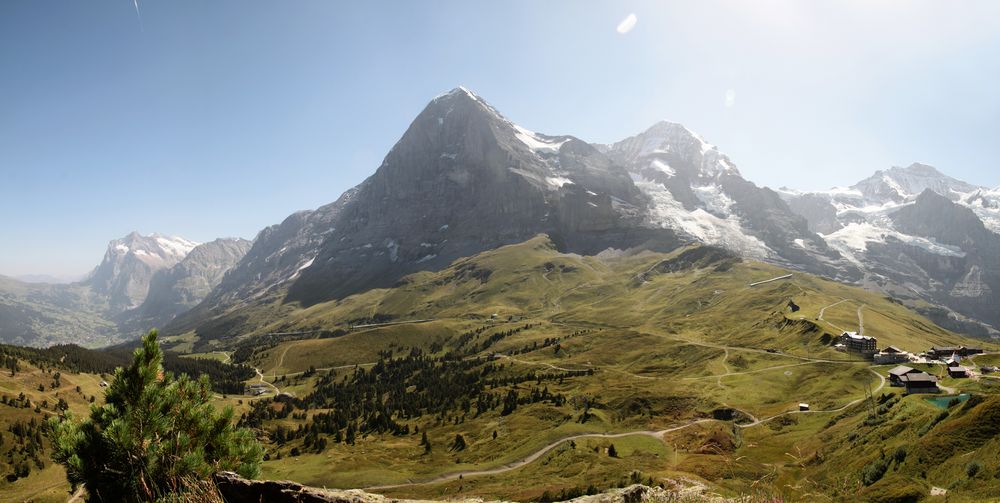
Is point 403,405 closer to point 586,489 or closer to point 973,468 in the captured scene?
point 586,489

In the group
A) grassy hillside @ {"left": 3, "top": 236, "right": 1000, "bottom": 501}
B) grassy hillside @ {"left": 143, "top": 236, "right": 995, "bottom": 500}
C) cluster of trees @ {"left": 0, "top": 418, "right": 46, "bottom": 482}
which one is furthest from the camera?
cluster of trees @ {"left": 0, "top": 418, "right": 46, "bottom": 482}

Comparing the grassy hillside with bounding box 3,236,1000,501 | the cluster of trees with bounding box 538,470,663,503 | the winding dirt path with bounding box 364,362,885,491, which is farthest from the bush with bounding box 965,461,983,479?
the winding dirt path with bounding box 364,362,885,491

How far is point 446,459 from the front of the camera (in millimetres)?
107188

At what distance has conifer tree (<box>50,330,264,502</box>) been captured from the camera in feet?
34.8

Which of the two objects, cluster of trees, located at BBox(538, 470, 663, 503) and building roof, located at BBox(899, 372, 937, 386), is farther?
building roof, located at BBox(899, 372, 937, 386)

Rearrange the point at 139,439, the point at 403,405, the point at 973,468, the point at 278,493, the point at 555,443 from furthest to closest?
1. the point at 403,405
2. the point at 555,443
3. the point at 973,468
4. the point at 278,493
5. the point at 139,439

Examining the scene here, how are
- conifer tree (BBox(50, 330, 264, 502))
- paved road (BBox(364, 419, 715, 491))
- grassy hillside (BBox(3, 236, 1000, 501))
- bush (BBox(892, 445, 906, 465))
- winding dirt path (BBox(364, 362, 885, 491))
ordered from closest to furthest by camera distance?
conifer tree (BBox(50, 330, 264, 502)), bush (BBox(892, 445, 906, 465)), grassy hillside (BBox(3, 236, 1000, 501)), paved road (BBox(364, 419, 715, 491)), winding dirt path (BBox(364, 362, 885, 491))

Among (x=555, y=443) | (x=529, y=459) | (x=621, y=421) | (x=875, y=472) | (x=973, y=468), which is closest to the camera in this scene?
(x=973, y=468)

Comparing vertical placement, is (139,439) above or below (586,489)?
above

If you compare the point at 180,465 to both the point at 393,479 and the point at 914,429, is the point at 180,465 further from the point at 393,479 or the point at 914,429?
the point at 393,479

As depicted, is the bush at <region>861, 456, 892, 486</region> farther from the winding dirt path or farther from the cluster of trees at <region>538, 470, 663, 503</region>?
the winding dirt path

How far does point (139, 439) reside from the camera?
10.9m

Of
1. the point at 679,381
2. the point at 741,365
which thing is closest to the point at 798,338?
the point at 741,365

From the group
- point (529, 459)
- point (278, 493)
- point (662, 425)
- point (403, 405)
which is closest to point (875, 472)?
point (278, 493)
